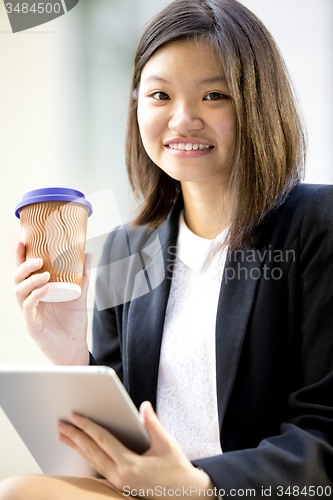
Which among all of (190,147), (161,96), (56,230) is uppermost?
(161,96)

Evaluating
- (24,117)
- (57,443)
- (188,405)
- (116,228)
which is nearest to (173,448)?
(57,443)

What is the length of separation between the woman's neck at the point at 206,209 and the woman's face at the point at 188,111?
0.18ft

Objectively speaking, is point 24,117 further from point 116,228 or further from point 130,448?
point 130,448

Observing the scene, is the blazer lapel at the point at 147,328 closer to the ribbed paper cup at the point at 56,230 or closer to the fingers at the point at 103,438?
the ribbed paper cup at the point at 56,230

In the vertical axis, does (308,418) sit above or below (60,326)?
below

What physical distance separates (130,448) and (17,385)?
0.61 ft

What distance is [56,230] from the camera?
36.5 inches

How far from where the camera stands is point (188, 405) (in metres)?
1.06

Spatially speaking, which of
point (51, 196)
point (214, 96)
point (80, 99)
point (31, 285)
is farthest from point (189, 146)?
point (80, 99)

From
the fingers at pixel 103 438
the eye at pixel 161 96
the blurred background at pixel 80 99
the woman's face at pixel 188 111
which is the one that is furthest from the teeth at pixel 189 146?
the fingers at pixel 103 438

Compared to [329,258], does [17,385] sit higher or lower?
lower

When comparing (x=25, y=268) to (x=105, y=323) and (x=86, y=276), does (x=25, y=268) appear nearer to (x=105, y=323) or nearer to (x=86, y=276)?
(x=86, y=276)

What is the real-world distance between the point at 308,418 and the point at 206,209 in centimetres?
51

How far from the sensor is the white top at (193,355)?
1.03m
